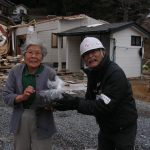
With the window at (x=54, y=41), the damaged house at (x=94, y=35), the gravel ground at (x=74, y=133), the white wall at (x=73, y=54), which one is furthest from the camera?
the window at (x=54, y=41)

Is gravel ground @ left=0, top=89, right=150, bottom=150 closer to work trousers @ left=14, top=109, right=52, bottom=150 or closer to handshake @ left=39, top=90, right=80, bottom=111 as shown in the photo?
work trousers @ left=14, top=109, right=52, bottom=150

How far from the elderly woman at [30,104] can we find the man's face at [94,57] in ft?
1.86

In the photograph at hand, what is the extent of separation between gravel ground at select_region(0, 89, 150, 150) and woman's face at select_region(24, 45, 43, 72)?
2760 millimetres

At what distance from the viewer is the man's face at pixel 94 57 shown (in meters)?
3.29

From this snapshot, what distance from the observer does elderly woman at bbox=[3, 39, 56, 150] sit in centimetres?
368

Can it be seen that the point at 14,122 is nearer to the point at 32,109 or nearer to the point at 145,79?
the point at 32,109

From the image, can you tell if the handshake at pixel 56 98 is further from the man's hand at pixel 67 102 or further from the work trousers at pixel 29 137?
the work trousers at pixel 29 137

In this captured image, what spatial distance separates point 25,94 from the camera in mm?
3518

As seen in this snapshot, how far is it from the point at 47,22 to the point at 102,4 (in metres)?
17.1

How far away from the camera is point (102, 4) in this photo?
137ft

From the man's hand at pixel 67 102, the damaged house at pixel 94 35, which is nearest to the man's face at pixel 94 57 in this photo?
the man's hand at pixel 67 102

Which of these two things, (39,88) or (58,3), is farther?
(58,3)

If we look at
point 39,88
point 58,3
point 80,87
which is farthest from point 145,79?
point 58,3

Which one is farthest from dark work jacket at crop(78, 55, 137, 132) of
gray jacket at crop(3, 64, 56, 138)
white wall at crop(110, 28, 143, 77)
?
white wall at crop(110, 28, 143, 77)
